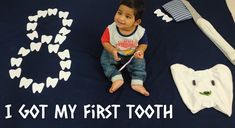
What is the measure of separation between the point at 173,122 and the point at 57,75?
1.66 feet

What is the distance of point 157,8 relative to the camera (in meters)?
1.97

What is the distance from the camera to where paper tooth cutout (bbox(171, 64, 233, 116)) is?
1559mm

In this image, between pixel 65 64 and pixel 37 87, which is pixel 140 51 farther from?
pixel 37 87

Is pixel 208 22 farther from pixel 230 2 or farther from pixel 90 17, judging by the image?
pixel 90 17

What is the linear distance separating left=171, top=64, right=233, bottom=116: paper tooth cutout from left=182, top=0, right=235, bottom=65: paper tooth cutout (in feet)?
0.26

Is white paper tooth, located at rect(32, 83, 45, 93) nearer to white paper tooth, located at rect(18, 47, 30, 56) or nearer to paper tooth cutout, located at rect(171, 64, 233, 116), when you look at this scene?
white paper tooth, located at rect(18, 47, 30, 56)

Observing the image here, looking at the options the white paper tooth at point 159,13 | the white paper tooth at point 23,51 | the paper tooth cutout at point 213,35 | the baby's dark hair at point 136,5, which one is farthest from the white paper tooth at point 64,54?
the paper tooth cutout at point 213,35

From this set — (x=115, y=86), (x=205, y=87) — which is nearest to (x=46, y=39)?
(x=115, y=86)

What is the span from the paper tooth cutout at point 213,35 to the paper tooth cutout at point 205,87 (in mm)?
78

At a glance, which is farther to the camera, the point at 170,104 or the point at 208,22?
the point at 208,22

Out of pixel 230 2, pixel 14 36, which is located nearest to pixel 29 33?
pixel 14 36

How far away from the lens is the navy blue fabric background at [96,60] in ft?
5.02

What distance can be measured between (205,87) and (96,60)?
0.46m

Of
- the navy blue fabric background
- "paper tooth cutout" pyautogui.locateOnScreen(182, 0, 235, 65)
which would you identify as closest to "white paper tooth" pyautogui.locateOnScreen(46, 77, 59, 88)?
the navy blue fabric background
